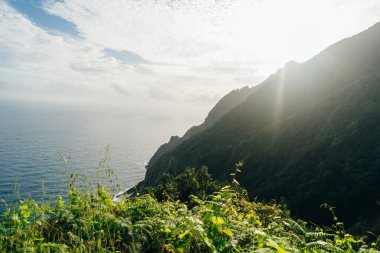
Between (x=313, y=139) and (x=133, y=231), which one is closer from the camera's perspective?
(x=133, y=231)

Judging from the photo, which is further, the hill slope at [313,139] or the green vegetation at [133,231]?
the hill slope at [313,139]

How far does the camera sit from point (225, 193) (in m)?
5.09

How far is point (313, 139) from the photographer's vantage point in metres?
92.2

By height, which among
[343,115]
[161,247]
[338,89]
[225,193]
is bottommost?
[161,247]

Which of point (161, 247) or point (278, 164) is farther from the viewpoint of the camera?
point (278, 164)

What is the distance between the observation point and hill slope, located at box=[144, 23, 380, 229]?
237 feet

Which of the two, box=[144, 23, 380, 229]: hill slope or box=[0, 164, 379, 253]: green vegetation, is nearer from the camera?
box=[0, 164, 379, 253]: green vegetation

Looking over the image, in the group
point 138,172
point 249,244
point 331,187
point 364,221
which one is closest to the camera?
point 249,244

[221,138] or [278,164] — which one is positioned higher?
[221,138]

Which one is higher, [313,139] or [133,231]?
[313,139]

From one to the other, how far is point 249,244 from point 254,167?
94.0 meters

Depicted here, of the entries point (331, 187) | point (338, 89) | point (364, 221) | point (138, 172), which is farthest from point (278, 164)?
point (138, 172)

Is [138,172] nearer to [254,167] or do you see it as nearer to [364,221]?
[254,167]

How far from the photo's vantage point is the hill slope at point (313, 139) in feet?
237
